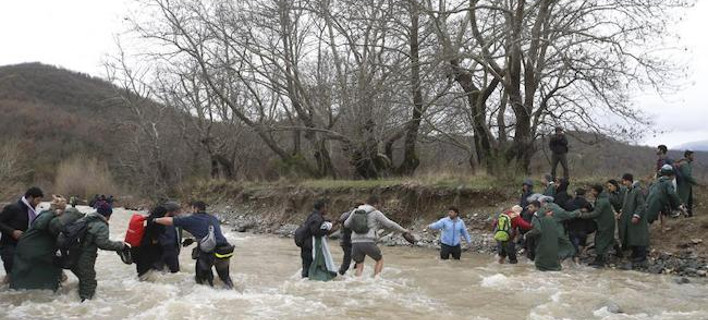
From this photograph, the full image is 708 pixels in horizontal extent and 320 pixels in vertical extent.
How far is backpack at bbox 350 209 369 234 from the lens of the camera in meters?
10.7

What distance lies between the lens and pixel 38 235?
891 cm

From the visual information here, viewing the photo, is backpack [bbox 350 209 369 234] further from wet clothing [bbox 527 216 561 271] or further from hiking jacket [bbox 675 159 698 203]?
hiking jacket [bbox 675 159 698 203]

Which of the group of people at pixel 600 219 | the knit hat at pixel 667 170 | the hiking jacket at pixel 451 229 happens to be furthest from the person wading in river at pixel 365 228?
the knit hat at pixel 667 170

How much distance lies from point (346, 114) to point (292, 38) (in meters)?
6.77

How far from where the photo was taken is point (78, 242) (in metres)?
8.70

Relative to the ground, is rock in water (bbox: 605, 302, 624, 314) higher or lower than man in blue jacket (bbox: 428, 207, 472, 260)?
lower

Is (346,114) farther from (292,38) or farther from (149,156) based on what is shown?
(149,156)

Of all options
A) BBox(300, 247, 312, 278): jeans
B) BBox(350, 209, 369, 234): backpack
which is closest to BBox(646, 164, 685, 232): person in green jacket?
BBox(350, 209, 369, 234): backpack

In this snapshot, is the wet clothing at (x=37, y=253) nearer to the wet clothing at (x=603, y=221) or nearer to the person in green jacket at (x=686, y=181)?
the wet clothing at (x=603, y=221)

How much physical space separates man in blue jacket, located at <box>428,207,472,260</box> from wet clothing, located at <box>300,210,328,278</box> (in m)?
3.12

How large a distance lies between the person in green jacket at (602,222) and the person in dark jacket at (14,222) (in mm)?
10474

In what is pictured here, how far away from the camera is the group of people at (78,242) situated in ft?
28.6

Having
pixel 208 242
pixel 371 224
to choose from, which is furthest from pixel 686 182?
pixel 208 242

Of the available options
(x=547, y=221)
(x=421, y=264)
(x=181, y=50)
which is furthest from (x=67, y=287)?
(x=181, y=50)
